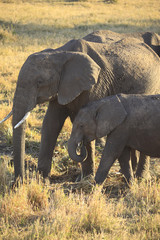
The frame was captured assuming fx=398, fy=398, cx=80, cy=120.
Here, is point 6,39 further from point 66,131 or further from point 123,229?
point 123,229

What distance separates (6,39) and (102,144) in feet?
34.1

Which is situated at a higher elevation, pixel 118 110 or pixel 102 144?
pixel 118 110

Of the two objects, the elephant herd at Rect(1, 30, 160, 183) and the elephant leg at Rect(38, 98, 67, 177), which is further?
the elephant leg at Rect(38, 98, 67, 177)

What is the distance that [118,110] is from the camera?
16.0 ft

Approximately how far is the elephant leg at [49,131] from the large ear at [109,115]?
0.76 m

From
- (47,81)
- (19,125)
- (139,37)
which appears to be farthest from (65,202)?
(139,37)

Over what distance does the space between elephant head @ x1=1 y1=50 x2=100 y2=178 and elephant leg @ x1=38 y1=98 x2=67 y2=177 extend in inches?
16.9

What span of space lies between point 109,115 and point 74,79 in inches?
25.4

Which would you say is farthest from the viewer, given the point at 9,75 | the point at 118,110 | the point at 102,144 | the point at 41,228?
the point at 9,75

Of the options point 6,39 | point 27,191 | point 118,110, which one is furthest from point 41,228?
point 6,39

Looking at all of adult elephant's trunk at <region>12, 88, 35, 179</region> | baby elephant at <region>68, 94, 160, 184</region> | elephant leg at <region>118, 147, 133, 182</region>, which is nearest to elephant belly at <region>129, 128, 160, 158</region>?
baby elephant at <region>68, 94, 160, 184</region>

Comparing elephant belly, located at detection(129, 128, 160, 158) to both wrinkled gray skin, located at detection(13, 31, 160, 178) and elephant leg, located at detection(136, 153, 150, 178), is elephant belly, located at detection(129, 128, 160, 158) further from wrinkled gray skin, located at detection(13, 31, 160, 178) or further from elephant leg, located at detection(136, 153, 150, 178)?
wrinkled gray skin, located at detection(13, 31, 160, 178)

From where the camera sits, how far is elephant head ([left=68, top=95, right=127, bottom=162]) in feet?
16.0

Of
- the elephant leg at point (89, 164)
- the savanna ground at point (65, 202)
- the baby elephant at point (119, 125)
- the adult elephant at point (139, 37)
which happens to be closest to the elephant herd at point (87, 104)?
the baby elephant at point (119, 125)
